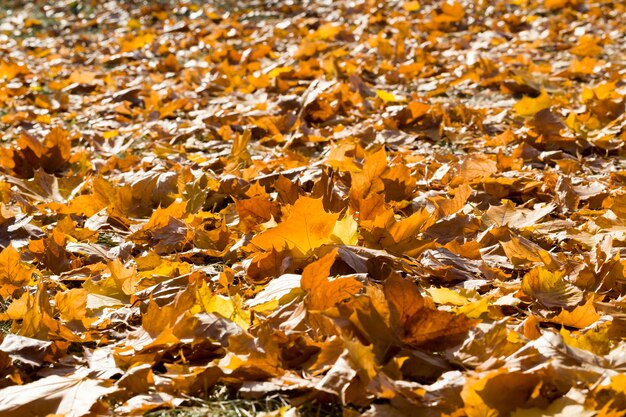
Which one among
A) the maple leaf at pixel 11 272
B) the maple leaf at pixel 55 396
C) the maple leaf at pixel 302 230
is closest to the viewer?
the maple leaf at pixel 55 396

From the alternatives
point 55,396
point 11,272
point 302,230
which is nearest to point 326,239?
point 302,230

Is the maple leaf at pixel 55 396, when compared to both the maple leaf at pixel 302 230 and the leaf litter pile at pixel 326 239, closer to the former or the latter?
the leaf litter pile at pixel 326 239

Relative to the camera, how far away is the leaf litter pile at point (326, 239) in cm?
121

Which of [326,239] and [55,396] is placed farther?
[326,239]

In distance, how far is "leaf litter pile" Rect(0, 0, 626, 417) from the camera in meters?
1.21

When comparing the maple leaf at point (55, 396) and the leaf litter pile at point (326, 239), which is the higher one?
the maple leaf at point (55, 396)

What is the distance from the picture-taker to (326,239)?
161 centimetres

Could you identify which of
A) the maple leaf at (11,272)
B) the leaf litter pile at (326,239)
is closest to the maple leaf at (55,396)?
the leaf litter pile at (326,239)

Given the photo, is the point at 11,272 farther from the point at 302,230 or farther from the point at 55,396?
the point at 302,230

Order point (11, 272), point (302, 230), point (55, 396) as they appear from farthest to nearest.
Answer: point (11, 272)
point (302, 230)
point (55, 396)

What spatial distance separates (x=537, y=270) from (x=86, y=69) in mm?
4183

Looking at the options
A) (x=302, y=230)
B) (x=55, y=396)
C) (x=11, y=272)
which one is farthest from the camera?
(x=11, y=272)

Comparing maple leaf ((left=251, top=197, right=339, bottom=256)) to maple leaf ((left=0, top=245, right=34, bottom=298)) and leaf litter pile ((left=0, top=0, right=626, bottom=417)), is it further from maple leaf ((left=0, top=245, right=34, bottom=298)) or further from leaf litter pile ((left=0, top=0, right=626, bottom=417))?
maple leaf ((left=0, top=245, right=34, bottom=298))

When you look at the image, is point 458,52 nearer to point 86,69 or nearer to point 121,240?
point 86,69
